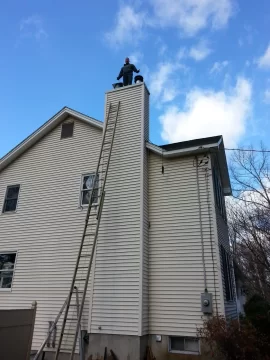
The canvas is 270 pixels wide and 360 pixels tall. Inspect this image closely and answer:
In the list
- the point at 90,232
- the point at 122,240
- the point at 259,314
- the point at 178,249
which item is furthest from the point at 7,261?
the point at 259,314

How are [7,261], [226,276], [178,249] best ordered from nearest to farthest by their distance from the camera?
[178,249] → [226,276] → [7,261]

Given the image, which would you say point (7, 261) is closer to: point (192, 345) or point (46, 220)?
point (46, 220)

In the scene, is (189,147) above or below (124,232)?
above

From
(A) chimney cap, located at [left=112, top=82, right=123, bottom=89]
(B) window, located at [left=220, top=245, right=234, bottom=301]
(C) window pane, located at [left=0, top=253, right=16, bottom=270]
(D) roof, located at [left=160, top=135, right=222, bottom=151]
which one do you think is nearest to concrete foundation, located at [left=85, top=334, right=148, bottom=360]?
(B) window, located at [left=220, top=245, right=234, bottom=301]

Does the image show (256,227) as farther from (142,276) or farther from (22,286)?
(22,286)

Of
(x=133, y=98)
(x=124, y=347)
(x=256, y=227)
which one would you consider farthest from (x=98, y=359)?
(x=133, y=98)

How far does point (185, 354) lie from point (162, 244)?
2908 millimetres

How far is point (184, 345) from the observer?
25.5 ft

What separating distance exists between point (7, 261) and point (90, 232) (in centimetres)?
369

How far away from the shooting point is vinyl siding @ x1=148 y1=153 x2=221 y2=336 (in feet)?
25.9

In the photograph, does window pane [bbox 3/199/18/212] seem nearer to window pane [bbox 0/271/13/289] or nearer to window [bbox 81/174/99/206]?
window pane [bbox 0/271/13/289]

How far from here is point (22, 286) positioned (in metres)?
9.91

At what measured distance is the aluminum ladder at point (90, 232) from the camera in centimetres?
838

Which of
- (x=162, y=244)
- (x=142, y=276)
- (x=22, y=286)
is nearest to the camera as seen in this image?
(x=142, y=276)
